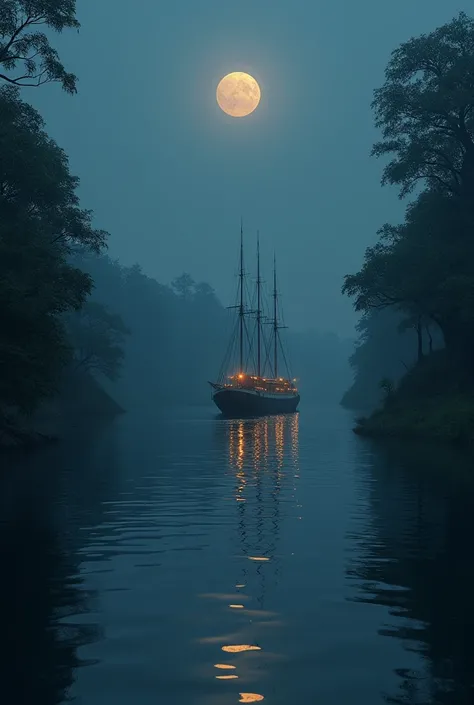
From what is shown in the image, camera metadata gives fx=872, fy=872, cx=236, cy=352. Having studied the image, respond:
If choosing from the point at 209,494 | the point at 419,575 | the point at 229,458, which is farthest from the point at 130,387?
the point at 419,575

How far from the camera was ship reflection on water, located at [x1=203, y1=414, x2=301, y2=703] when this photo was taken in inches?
327

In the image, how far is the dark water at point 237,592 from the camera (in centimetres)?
816

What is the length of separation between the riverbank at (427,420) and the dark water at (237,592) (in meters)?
15.2

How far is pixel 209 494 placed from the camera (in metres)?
22.9

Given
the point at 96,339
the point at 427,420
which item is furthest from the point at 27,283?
the point at 96,339

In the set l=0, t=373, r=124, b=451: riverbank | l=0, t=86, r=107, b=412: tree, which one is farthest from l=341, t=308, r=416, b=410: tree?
l=0, t=86, r=107, b=412: tree

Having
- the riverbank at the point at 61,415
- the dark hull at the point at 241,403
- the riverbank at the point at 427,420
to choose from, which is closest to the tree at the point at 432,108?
the riverbank at the point at 427,420

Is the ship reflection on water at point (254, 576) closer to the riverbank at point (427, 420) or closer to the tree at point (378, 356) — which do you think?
the riverbank at point (427, 420)

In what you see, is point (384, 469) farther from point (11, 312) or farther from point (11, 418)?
point (11, 418)

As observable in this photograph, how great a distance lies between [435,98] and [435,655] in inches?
1692

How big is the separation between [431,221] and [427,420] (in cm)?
1282

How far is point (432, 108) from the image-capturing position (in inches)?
1876

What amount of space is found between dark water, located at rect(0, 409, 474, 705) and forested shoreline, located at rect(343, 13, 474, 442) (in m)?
23.2

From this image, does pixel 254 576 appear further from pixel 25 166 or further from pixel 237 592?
pixel 25 166
